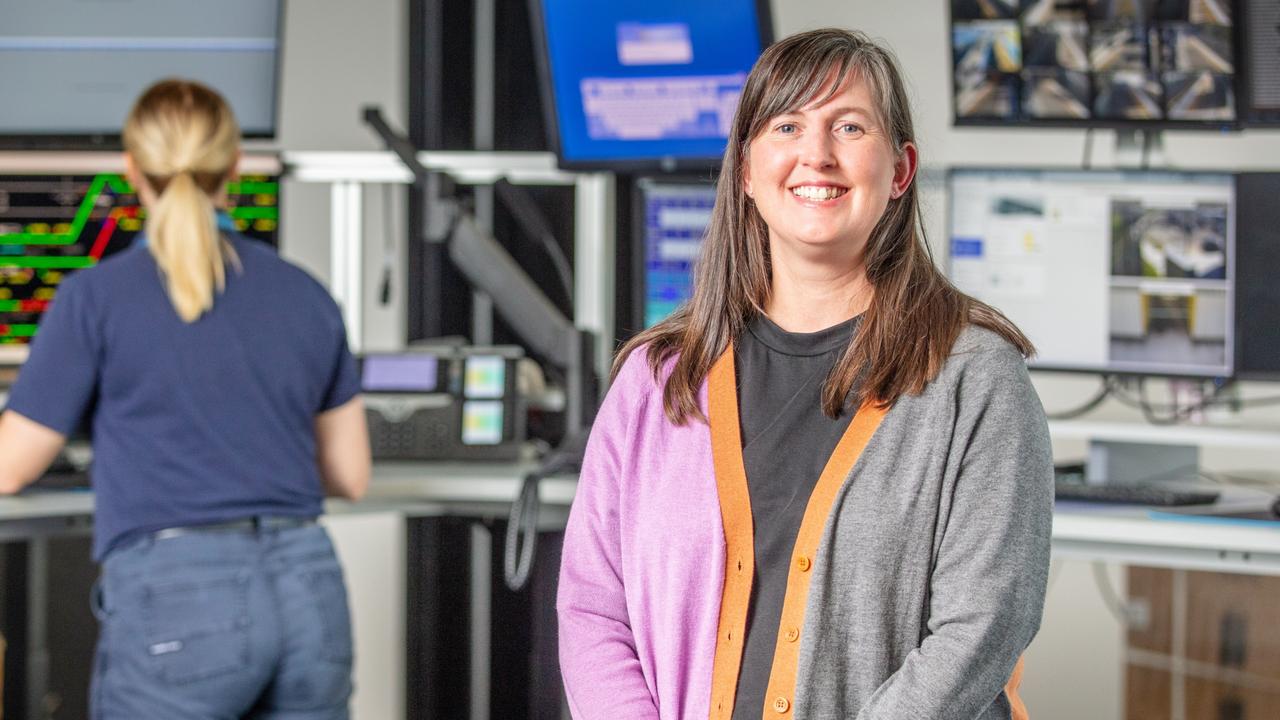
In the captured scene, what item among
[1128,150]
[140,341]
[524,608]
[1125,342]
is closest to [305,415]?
[140,341]

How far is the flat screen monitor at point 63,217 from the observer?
2.50 m

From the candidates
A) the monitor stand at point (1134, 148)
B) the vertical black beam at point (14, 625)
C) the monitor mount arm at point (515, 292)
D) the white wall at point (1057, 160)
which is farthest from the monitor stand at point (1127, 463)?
the vertical black beam at point (14, 625)

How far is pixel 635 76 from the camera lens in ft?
7.95

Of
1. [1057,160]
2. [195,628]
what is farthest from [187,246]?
[1057,160]

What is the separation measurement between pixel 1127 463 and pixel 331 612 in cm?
131

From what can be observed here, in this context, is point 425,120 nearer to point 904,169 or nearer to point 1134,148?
point 1134,148

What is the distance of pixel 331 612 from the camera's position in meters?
1.77

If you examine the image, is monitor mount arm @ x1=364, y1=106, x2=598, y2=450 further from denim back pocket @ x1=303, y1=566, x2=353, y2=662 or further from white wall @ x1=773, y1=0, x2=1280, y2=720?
white wall @ x1=773, y1=0, x2=1280, y2=720

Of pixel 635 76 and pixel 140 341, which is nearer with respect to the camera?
pixel 140 341

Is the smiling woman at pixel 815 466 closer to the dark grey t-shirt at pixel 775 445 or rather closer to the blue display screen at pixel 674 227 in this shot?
the dark grey t-shirt at pixel 775 445

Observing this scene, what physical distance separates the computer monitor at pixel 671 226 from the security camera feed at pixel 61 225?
0.70 meters

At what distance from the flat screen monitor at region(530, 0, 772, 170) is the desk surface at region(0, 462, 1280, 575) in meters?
0.61

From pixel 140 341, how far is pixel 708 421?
2.97ft

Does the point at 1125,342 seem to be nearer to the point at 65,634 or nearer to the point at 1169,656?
the point at 1169,656
